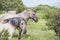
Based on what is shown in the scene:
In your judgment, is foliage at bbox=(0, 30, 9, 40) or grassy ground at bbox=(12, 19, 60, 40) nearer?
foliage at bbox=(0, 30, 9, 40)

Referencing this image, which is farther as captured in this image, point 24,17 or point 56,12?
point 56,12

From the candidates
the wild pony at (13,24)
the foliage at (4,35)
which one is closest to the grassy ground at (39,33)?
the wild pony at (13,24)

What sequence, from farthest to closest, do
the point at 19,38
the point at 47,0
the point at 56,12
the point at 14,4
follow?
1. the point at 47,0
2. the point at 14,4
3. the point at 56,12
4. the point at 19,38

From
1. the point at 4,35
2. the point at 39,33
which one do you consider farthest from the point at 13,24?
the point at 39,33

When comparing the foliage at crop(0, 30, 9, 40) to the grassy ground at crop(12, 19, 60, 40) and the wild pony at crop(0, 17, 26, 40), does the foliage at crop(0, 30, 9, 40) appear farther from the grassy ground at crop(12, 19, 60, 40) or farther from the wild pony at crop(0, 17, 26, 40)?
the grassy ground at crop(12, 19, 60, 40)

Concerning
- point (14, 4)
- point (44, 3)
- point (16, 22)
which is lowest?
point (44, 3)

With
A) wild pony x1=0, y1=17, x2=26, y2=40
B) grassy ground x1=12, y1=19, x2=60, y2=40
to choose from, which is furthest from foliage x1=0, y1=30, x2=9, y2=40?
grassy ground x1=12, y1=19, x2=60, y2=40

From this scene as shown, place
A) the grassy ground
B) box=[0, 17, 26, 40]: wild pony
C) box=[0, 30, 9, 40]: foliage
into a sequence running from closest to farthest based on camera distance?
box=[0, 30, 9, 40]: foliage < box=[0, 17, 26, 40]: wild pony < the grassy ground

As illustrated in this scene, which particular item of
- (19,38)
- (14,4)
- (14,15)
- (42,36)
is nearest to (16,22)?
(14,15)

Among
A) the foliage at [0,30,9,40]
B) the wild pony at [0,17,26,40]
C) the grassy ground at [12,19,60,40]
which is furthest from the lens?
the grassy ground at [12,19,60,40]

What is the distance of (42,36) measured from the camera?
10.5m

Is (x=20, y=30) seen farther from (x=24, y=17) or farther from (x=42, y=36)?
(x=42, y=36)

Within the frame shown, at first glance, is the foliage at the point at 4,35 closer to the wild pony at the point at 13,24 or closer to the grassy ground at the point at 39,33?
the wild pony at the point at 13,24

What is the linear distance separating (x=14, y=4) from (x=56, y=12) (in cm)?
716
